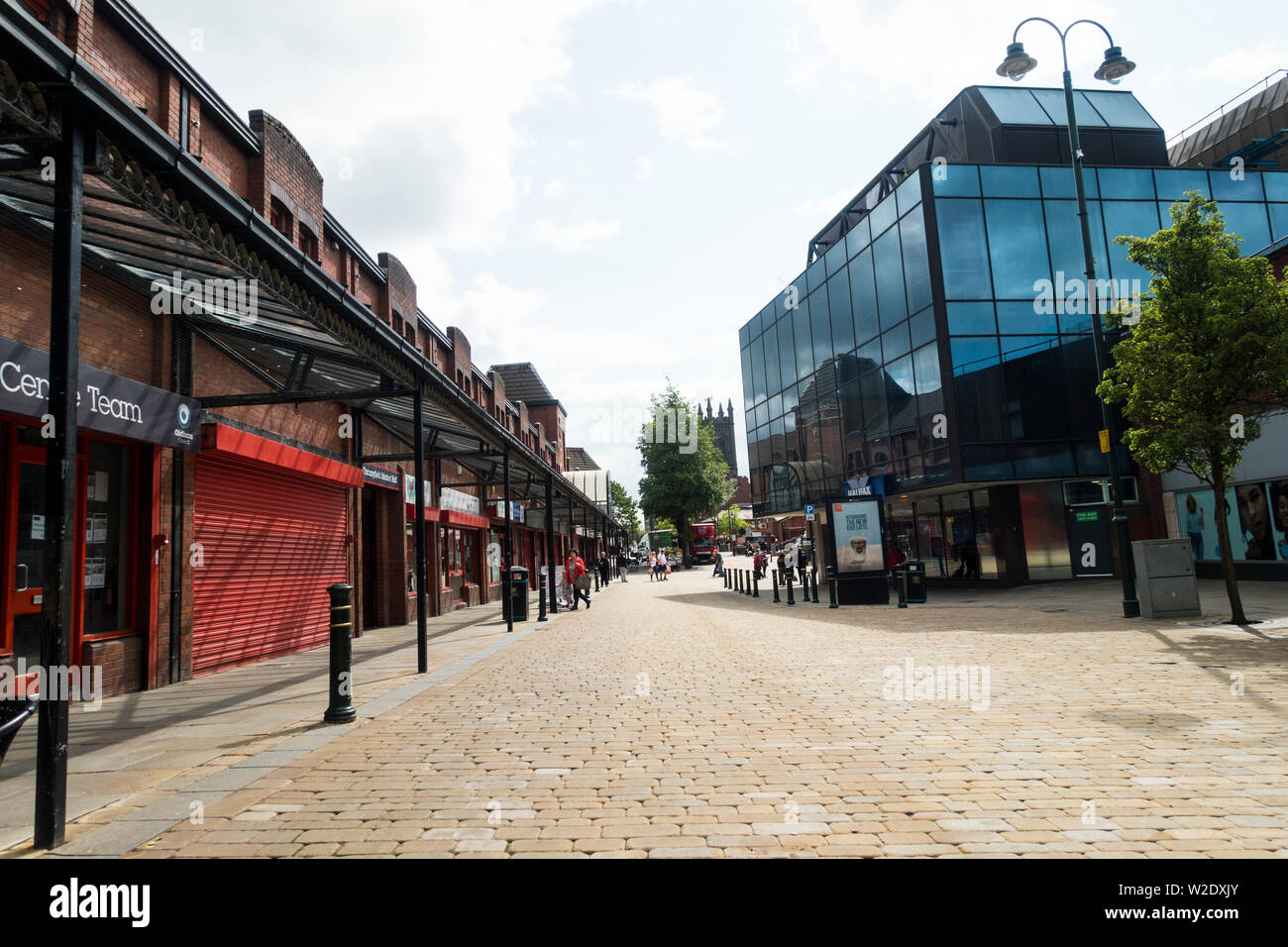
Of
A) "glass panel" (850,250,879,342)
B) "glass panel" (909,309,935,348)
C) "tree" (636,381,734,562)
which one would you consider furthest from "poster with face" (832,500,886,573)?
"tree" (636,381,734,562)

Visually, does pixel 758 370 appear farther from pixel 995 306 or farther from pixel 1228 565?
pixel 1228 565

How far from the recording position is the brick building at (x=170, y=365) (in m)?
4.25

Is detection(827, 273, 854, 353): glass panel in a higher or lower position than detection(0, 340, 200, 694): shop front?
higher

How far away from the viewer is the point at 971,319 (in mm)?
22125

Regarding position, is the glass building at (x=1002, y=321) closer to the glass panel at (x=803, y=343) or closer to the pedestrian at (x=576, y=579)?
the glass panel at (x=803, y=343)

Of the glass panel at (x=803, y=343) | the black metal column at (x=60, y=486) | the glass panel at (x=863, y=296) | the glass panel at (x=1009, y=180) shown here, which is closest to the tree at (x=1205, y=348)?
the glass panel at (x=1009, y=180)

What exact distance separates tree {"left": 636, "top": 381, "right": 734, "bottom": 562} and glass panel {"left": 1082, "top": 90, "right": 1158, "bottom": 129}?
123 ft

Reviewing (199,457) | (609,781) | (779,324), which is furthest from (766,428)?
(609,781)

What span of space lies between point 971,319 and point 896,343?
2.63 m

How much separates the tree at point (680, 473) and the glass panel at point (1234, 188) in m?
39.2

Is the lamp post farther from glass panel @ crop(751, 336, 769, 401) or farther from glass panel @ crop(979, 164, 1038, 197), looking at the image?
glass panel @ crop(751, 336, 769, 401)

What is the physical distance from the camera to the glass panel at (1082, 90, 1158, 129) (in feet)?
86.6

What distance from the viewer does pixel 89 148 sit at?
4.19 meters

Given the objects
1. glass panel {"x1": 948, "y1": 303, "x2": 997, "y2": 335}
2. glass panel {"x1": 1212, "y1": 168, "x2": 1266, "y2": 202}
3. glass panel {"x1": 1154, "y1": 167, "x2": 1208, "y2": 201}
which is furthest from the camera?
glass panel {"x1": 1212, "y1": 168, "x2": 1266, "y2": 202}
